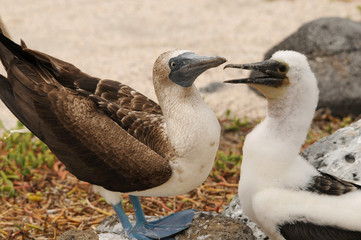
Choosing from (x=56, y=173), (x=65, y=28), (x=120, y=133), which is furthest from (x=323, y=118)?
(x=65, y=28)

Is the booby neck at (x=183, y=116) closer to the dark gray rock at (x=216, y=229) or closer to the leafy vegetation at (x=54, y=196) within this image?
the dark gray rock at (x=216, y=229)

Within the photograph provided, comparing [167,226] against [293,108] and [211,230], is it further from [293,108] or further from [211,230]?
[293,108]

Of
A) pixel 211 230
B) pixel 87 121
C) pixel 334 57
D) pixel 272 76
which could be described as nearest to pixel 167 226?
pixel 211 230

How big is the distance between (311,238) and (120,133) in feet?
4.38

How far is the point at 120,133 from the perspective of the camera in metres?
3.66

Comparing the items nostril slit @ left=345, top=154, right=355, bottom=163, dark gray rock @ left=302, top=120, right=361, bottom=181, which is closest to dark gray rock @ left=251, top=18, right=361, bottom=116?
dark gray rock @ left=302, top=120, right=361, bottom=181

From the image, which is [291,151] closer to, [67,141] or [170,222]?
[170,222]

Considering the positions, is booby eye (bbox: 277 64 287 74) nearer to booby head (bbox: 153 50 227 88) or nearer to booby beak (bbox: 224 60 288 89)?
booby beak (bbox: 224 60 288 89)

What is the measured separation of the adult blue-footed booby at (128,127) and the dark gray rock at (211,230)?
0.24 feet

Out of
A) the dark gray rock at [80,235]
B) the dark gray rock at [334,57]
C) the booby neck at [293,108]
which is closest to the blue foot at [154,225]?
the dark gray rock at [80,235]

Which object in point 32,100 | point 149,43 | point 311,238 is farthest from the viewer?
point 149,43

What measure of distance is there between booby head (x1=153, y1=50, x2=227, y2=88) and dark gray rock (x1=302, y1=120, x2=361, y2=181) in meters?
1.20

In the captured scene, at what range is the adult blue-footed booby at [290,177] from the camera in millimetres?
3350

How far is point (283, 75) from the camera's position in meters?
3.46
